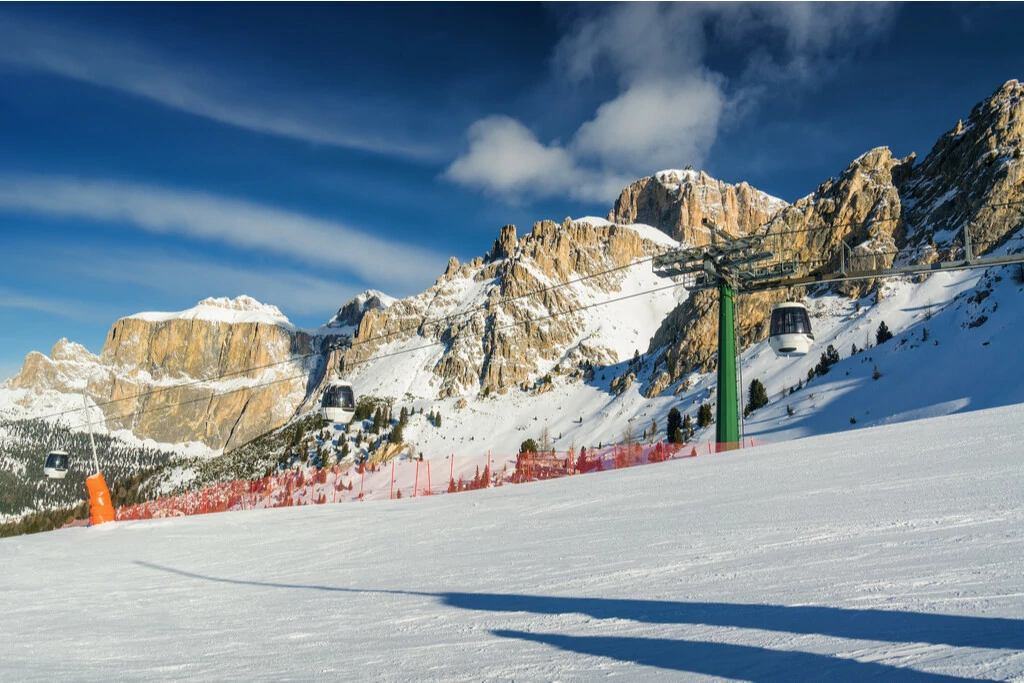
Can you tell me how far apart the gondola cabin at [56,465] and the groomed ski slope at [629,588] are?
11804mm

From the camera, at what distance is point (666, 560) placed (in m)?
9.18

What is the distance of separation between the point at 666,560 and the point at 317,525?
47.4 ft

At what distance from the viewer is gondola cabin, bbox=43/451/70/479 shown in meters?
28.8

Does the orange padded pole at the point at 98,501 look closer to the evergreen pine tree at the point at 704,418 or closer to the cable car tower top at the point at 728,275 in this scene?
the cable car tower top at the point at 728,275

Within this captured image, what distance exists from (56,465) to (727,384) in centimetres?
2729

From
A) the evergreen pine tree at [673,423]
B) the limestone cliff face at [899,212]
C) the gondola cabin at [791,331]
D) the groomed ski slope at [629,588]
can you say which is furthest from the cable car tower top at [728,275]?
the limestone cliff face at [899,212]

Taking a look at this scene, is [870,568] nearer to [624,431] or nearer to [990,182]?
[624,431]

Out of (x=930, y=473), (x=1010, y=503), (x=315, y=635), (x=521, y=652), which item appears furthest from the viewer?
(x=930, y=473)

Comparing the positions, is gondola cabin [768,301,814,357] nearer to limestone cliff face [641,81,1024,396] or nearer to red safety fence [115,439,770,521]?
red safety fence [115,439,770,521]

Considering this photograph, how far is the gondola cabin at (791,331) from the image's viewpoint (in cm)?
1800

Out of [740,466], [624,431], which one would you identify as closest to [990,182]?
[624,431]

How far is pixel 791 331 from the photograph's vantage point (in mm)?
18109

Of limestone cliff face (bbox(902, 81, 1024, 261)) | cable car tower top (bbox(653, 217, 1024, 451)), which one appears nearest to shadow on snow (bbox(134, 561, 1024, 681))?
cable car tower top (bbox(653, 217, 1024, 451))

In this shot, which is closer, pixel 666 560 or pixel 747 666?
pixel 747 666
